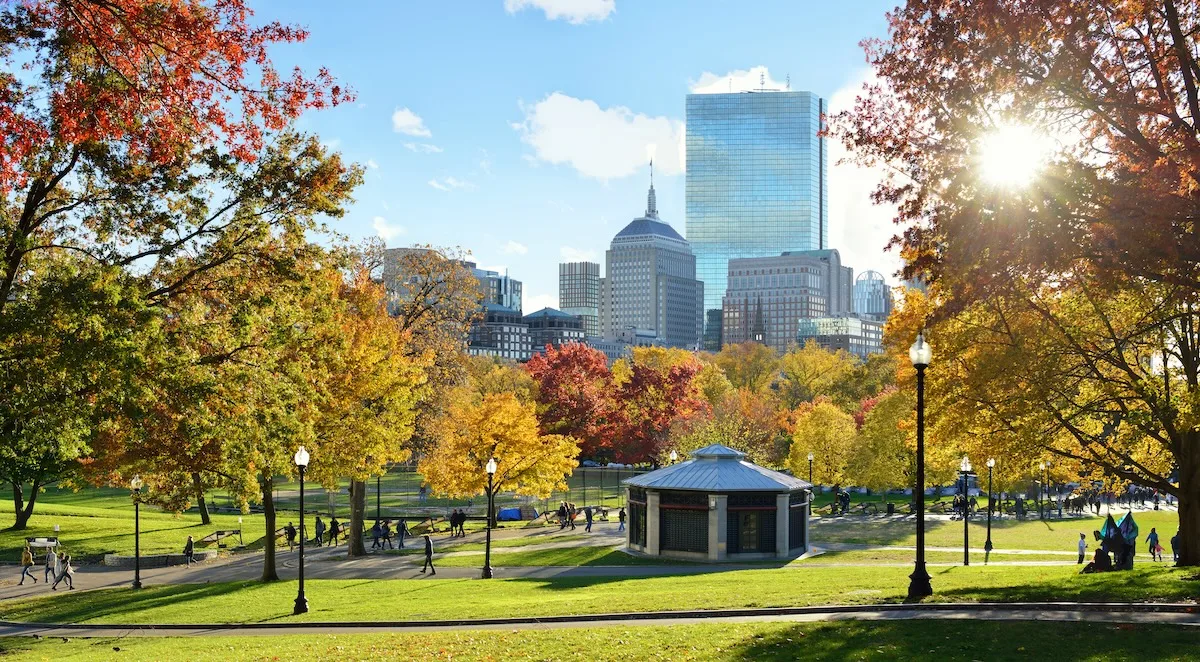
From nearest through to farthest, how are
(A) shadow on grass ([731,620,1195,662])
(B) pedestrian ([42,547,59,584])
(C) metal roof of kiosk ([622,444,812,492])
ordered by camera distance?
(A) shadow on grass ([731,620,1195,662]) < (B) pedestrian ([42,547,59,584]) < (C) metal roof of kiosk ([622,444,812,492])

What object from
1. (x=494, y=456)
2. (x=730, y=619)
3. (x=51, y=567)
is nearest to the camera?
(x=730, y=619)

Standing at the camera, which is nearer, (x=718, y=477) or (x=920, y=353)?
(x=920, y=353)

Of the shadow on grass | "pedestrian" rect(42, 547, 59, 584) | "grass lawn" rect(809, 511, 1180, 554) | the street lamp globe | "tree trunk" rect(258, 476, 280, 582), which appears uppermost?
the street lamp globe

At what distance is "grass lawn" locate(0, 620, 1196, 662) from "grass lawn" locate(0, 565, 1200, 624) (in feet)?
9.23

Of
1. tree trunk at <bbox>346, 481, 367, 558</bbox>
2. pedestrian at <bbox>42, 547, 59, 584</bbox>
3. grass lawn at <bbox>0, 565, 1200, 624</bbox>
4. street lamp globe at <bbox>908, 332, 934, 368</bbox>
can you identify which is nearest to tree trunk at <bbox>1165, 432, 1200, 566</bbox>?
grass lawn at <bbox>0, 565, 1200, 624</bbox>

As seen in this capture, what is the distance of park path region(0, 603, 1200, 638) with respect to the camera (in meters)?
15.9

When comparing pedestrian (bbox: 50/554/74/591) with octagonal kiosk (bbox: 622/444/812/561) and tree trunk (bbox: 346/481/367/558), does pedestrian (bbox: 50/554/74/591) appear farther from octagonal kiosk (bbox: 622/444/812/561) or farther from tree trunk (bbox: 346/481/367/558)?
octagonal kiosk (bbox: 622/444/812/561)

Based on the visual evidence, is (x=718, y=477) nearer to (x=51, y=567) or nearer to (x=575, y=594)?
(x=575, y=594)

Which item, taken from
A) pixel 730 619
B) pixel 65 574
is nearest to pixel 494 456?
pixel 65 574

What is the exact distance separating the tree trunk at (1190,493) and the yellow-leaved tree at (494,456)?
26691 mm

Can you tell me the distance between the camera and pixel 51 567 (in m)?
33.6

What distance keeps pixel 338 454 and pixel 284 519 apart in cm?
2525

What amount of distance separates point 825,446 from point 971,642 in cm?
4645

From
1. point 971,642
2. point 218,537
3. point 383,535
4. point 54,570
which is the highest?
point 971,642
